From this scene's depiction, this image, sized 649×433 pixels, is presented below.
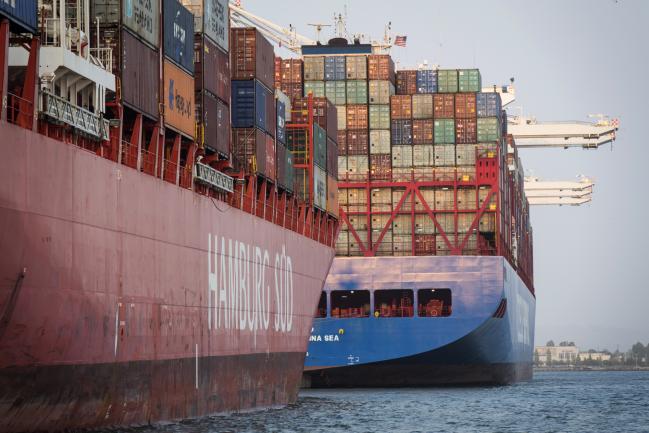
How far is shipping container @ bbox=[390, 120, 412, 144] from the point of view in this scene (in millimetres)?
61562

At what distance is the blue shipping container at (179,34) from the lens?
31297mm

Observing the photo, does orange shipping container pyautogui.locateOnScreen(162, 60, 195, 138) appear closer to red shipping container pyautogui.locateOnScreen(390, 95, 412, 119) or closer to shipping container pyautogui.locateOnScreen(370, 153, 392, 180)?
shipping container pyautogui.locateOnScreen(370, 153, 392, 180)

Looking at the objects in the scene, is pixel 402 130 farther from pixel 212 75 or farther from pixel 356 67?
pixel 212 75

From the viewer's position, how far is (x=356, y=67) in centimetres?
6319

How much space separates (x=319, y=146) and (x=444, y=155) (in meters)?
13.7

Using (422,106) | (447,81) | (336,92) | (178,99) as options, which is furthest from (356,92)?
(178,99)

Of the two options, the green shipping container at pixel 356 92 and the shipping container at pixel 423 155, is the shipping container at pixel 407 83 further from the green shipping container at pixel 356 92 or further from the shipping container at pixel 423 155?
the shipping container at pixel 423 155

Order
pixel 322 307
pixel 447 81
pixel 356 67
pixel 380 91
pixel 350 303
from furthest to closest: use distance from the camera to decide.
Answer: pixel 447 81, pixel 356 67, pixel 380 91, pixel 350 303, pixel 322 307

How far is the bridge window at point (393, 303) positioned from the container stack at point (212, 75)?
24585mm

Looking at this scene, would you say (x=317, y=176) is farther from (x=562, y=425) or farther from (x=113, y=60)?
(x=113, y=60)

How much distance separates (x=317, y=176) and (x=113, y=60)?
21883 millimetres

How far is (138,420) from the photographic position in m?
28.0

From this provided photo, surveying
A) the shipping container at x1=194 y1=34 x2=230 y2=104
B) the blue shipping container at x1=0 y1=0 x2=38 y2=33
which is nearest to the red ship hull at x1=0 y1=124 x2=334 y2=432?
the blue shipping container at x1=0 y1=0 x2=38 y2=33

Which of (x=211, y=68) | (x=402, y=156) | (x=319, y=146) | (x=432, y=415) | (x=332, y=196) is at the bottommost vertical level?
(x=432, y=415)
